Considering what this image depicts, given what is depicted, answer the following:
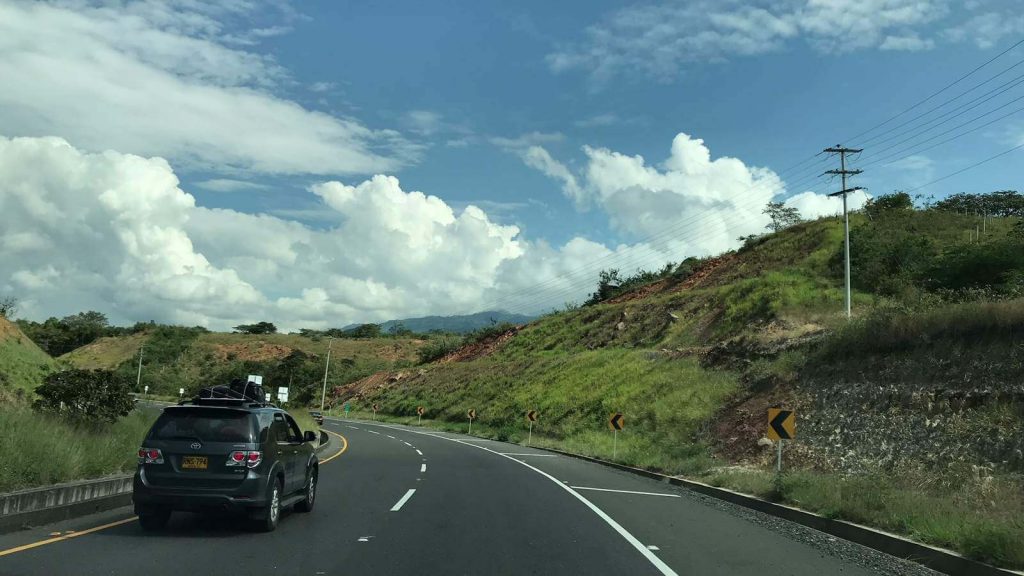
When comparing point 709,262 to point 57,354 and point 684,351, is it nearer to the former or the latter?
point 684,351

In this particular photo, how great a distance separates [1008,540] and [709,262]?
64.9 meters

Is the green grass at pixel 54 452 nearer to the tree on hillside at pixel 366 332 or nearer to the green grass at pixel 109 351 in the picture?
the green grass at pixel 109 351

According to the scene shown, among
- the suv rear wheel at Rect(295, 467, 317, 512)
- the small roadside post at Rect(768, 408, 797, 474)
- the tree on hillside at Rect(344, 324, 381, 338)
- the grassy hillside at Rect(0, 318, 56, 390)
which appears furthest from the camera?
the tree on hillside at Rect(344, 324, 381, 338)

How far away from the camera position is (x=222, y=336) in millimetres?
138125

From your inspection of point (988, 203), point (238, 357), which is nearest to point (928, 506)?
point (988, 203)

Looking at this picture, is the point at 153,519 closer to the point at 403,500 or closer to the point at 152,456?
the point at 152,456

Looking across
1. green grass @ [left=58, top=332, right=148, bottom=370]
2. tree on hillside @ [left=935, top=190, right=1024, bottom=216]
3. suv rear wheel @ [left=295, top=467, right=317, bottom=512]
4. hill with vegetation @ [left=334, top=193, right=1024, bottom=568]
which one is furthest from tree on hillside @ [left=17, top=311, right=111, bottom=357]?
tree on hillside @ [left=935, top=190, right=1024, bottom=216]

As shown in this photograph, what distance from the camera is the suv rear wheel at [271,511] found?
32.3 feet

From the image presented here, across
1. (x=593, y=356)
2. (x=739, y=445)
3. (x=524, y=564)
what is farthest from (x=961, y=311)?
(x=593, y=356)

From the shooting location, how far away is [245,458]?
9.79 metres

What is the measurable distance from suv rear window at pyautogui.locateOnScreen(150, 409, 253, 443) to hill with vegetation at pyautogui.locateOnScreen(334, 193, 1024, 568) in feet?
30.9

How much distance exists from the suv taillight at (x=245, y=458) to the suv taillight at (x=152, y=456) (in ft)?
2.96

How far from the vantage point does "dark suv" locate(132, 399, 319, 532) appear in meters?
9.57

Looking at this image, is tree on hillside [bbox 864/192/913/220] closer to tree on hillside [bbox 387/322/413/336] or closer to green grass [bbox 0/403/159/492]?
green grass [bbox 0/403/159/492]
